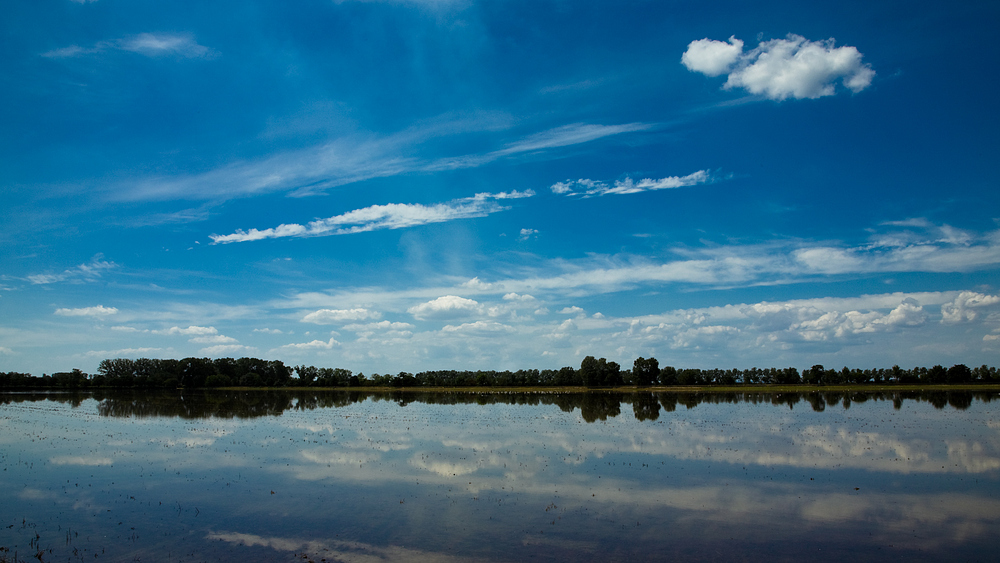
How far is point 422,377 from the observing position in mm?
192125

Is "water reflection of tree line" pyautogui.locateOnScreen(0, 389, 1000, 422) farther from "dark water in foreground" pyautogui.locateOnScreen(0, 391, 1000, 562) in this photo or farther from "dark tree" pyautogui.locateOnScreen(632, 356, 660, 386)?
"dark tree" pyautogui.locateOnScreen(632, 356, 660, 386)

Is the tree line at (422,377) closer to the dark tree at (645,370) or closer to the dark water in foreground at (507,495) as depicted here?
the dark tree at (645,370)

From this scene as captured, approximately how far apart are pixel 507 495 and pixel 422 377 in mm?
172991

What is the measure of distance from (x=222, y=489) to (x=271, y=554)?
Result: 447 inches

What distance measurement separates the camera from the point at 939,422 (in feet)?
167

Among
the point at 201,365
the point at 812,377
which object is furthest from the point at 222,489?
the point at 812,377

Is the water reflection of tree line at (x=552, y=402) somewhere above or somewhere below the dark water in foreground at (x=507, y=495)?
below

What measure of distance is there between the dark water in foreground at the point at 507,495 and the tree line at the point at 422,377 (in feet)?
390

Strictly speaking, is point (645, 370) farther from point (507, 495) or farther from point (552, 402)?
point (507, 495)

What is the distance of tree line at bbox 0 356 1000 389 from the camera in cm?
15988

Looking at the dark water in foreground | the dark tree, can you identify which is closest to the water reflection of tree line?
the dark water in foreground

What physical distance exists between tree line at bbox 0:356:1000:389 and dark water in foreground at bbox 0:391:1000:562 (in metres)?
119

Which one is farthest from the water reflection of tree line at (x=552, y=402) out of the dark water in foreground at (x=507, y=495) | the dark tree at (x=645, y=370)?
the dark tree at (x=645, y=370)

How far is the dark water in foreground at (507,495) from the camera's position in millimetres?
17297
